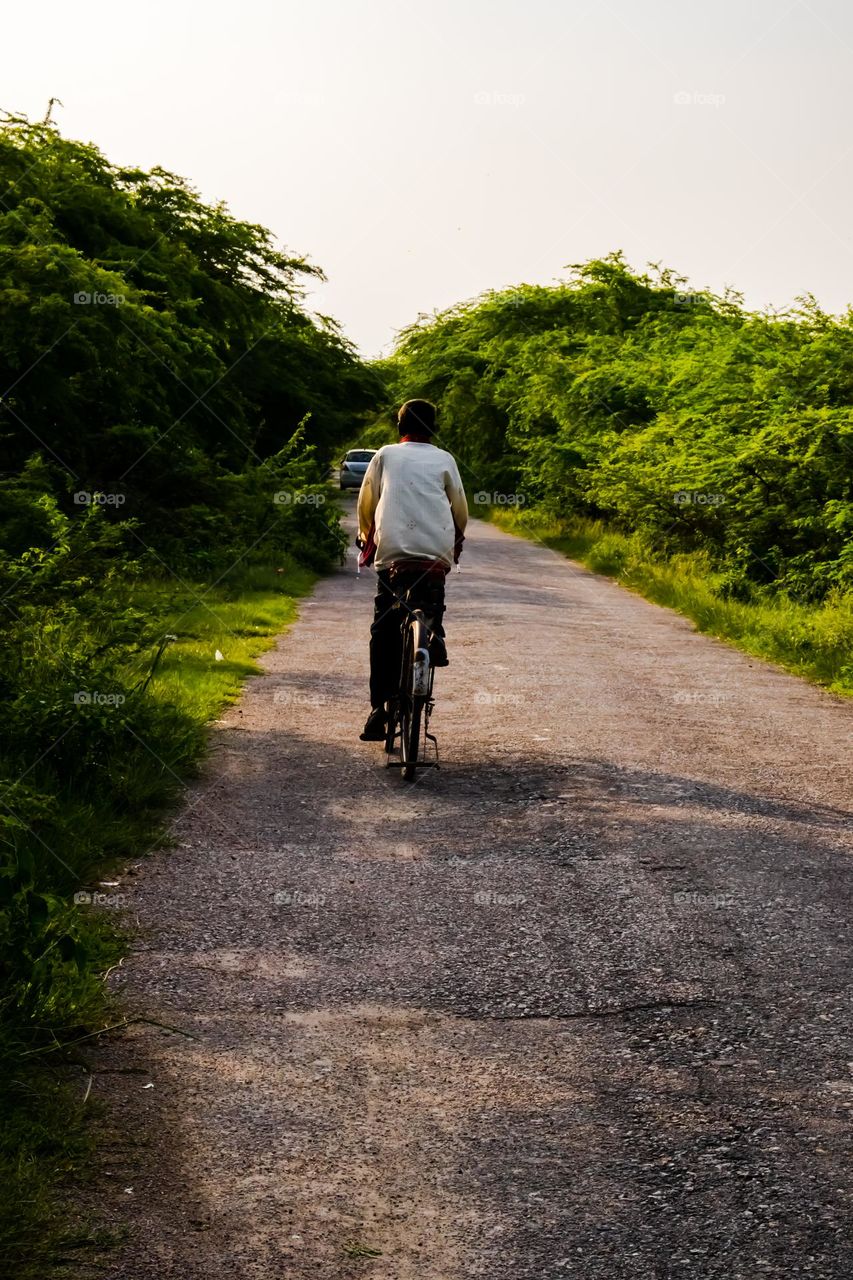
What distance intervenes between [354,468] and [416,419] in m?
43.0

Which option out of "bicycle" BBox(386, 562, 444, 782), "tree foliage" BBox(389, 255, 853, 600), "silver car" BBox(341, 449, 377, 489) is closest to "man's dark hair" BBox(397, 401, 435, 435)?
"bicycle" BBox(386, 562, 444, 782)

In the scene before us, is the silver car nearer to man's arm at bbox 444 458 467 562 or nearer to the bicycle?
man's arm at bbox 444 458 467 562

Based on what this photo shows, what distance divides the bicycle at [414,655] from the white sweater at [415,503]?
11cm

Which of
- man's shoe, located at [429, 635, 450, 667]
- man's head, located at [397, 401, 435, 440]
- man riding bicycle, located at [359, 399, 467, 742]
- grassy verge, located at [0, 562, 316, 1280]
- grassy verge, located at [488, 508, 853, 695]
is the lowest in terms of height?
grassy verge, located at [0, 562, 316, 1280]

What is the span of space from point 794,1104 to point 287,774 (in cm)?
459

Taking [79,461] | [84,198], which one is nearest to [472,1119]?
[79,461]

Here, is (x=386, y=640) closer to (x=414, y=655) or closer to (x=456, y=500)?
(x=414, y=655)

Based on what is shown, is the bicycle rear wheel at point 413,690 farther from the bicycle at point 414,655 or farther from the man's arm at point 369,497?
the man's arm at point 369,497

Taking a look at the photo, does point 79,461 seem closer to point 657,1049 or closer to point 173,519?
point 173,519

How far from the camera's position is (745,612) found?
52.9ft

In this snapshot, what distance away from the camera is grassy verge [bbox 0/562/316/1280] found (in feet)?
10.2

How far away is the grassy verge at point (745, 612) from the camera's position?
12.9 m

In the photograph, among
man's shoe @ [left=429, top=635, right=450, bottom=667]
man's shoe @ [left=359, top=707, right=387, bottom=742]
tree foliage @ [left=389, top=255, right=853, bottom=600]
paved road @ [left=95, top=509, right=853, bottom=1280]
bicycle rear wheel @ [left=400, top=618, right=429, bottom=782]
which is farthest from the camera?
tree foliage @ [left=389, top=255, right=853, bottom=600]

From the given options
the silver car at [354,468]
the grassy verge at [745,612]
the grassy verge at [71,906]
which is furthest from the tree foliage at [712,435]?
the silver car at [354,468]
